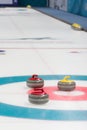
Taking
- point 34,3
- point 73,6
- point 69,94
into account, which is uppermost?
point 69,94

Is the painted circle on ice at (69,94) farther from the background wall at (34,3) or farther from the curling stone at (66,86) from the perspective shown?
the background wall at (34,3)

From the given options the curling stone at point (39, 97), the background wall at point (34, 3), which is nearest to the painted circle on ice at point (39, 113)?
the curling stone at point (39, 97)

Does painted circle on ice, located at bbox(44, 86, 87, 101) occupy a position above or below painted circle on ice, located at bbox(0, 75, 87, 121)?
below

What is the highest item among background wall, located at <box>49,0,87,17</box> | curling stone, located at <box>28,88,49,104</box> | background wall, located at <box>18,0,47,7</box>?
curling stone, located at <box>28,88,49,104</box>

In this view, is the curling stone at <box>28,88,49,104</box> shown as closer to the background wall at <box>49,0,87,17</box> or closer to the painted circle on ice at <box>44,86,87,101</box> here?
the painted circle on ice at <box>44,86,87,101</box>

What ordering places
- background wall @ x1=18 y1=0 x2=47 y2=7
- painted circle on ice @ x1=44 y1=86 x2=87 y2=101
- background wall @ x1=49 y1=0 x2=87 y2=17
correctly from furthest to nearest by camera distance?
background wall @ x1=18 y1=0 x2=47 y2=7
background wall @ x1=49 y1=0 x2=87 y2=17
painted circle on ice @ x1=44 y1=86 x2=87 y2=101

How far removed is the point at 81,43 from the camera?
14.5 feet

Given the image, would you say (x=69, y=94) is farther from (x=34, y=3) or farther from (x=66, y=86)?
(x=34, y=3)

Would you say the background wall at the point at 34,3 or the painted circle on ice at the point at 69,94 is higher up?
the painted circle on ice at the point at 69,94

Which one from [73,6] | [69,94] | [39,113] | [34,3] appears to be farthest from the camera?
[34,3]

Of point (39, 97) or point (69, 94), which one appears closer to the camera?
point (39, 97)

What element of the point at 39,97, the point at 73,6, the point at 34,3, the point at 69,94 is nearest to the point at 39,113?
the point at 39,97

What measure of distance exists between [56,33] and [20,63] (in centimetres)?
249

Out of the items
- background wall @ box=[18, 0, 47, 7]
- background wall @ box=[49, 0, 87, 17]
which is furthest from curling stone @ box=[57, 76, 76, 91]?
background wall @ box=[18, 0, 47, 7]
